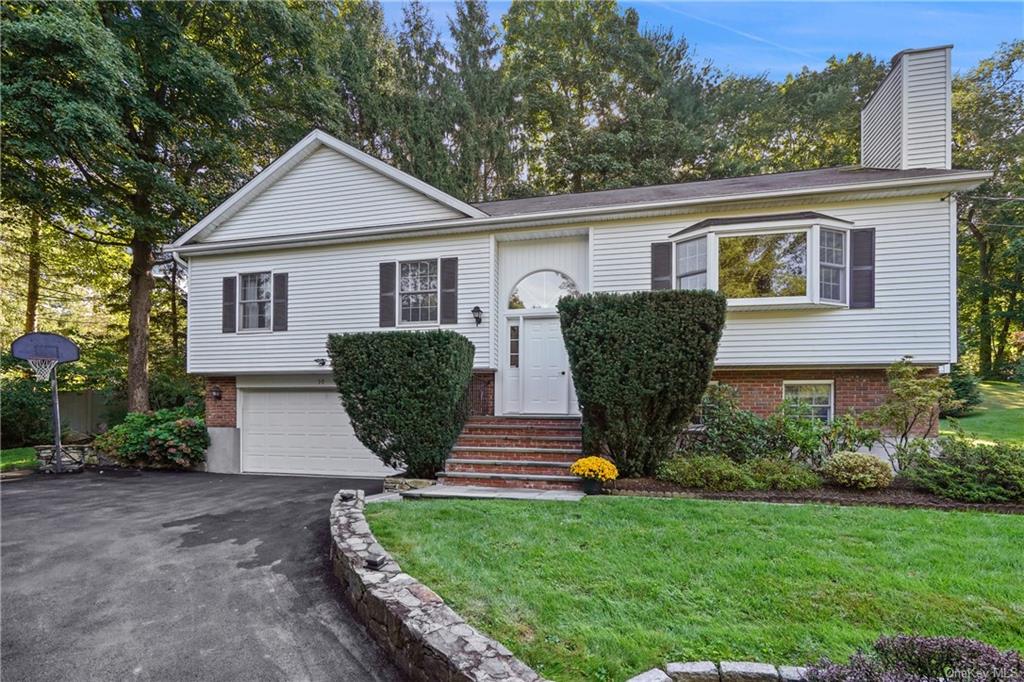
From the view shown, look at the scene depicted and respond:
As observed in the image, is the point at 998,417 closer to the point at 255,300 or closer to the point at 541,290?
the point at 541,290

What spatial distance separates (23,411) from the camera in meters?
13.6

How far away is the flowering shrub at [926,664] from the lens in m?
2.09

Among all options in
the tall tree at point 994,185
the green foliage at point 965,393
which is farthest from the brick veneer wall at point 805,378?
the tall tree at point 994,185

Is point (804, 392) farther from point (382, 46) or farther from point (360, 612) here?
point (382, 46)

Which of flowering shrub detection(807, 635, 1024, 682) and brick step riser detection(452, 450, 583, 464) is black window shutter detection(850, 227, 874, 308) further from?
flowering shrub detection(807, 635, 1024, 682)

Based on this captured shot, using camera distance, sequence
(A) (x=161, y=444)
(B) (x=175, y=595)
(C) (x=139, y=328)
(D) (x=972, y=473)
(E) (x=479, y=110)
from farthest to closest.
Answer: (E) (x=479, y=110) < (C) (x=139, y=328) < (A) (x=161, y=444) < (D) (x=972, y=473) < (B) (x=175, y=595)

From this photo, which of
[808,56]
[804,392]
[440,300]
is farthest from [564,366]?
[808,56]

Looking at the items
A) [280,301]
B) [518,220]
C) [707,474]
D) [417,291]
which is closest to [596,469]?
[707,474]

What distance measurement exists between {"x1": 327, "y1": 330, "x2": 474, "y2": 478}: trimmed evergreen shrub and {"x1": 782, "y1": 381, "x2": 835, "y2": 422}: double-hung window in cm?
573

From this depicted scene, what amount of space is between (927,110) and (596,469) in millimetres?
8532

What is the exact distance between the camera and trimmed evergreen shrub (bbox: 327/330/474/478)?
6906 millimetres

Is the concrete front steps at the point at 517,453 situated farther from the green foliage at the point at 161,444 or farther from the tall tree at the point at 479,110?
the tall tree at the point at 479,110

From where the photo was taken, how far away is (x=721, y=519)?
482 cm

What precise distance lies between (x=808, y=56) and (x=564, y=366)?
1884 centimetres
